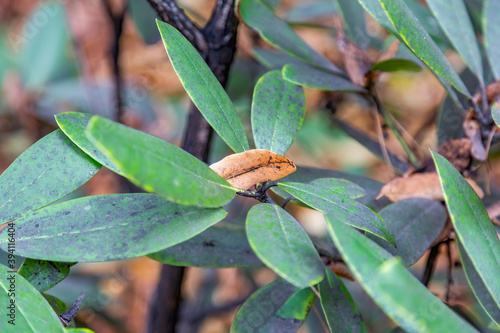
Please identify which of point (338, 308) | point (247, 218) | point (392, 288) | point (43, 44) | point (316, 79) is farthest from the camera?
point (43, 44)

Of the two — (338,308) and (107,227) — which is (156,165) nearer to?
(107,227)

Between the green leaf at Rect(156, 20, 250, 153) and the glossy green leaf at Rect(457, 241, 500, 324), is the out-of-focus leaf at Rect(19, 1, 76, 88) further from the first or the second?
the glossy green leaf at Rect(457, 241, 500, 324)

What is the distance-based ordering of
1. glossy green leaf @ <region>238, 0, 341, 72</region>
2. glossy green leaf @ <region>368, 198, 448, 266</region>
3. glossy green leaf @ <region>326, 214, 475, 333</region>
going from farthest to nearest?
1. glossy green leaf @ <region>238, 0, 341, 72</region>
2. glossy green leaf @ <region>368, 198, 448, 266</region>
3. glossy green leaf @ <region>326, 214, 475, 333</region>

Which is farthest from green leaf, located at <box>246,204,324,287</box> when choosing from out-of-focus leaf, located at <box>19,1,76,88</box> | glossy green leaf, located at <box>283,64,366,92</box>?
out-of-focus leaf, located at <box>19,1,76,88</box>

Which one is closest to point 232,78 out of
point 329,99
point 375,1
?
point 329,99

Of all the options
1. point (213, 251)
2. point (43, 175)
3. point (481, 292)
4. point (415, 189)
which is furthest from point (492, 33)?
point (43, 175)

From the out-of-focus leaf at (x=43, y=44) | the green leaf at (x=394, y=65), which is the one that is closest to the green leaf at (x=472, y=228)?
the green leaf at (x=394, y=65)
